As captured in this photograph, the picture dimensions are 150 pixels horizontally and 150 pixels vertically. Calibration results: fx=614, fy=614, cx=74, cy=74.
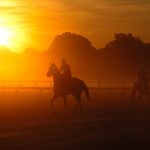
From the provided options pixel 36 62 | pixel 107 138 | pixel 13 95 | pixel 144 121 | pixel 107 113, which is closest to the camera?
pixel 107 138

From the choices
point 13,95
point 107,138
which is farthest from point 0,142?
point 13,95

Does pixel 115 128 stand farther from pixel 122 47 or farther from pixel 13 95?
pixel 122 47

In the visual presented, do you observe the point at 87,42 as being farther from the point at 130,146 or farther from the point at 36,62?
the point at 130,146

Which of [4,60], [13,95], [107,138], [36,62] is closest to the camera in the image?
[107,138]

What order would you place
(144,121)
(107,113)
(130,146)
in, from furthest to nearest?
(107,113) < (144,121) < (130,146)

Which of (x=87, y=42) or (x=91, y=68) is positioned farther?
(x=87, y=42)

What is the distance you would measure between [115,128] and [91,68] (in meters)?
93.4

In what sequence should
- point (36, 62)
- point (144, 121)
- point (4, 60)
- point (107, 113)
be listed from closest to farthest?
point (144, 121) < point (107, 113) < point (4, 60) < point (36, 62)

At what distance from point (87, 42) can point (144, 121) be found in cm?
10590

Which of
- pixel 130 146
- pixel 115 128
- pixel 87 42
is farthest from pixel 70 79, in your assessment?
pixel 87 42

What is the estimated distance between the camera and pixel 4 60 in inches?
3927

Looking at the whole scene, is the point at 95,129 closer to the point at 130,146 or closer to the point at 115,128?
the point at 115,128

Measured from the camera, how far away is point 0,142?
15.6 m

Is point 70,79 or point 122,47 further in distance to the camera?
point 122,47
